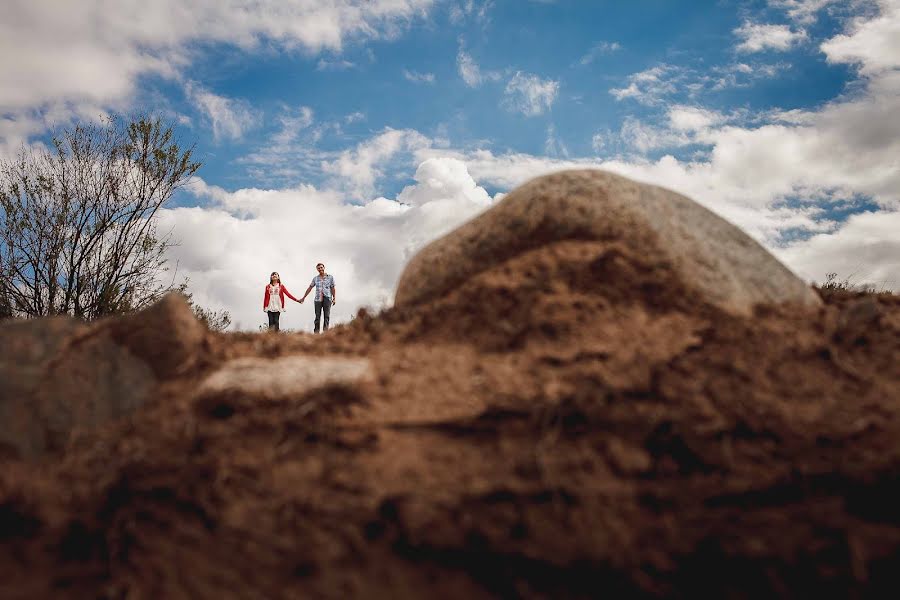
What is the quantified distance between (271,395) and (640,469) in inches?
75.4

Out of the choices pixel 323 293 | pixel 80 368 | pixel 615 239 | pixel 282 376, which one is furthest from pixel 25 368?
pixel 323 293

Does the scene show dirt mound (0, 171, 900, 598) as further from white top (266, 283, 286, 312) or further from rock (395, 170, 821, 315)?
white top (266, 283, 286, 312)

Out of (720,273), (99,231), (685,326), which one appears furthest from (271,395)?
(99,231)

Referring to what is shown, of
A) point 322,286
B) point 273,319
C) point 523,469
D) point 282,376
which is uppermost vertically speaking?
point 322,286

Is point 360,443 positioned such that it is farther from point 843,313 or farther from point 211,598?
point 843,313

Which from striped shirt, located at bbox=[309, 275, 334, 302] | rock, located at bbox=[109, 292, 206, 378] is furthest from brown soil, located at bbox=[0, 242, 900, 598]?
striped shirt, located at bbox=[309, 275, 334, 302]

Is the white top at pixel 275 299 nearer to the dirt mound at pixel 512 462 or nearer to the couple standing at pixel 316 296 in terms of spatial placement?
the couple standing at pixel 316 296

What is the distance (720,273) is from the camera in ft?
12.9

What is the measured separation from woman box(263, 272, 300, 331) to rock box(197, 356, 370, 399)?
26.4ft

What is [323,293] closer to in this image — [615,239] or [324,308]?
[324,308]

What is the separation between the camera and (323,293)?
11594mm

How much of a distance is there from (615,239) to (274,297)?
8834 millimetres

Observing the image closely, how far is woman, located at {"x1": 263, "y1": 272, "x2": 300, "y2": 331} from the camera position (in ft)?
37.9

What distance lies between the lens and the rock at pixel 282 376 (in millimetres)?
3336
